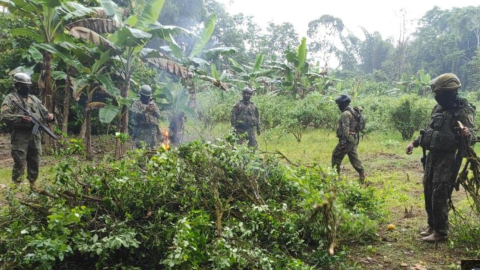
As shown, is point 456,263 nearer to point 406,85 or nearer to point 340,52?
point 406,85

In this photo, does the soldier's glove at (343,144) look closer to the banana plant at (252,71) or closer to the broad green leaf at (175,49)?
the broad green leaf at (175,49)

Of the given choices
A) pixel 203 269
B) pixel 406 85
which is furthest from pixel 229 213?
pixel 406 85

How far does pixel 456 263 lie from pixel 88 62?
813 centimetres

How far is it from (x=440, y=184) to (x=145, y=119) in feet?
17.8

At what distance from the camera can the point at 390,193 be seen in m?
5.37

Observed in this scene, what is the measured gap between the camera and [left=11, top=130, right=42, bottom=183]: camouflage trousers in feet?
19.3

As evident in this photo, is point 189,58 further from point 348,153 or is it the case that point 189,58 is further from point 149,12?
point 348,153

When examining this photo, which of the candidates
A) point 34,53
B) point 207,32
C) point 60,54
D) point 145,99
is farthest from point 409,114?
point 34,53

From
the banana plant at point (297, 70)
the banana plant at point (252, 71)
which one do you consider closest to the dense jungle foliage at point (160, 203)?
the banana plant at point (297, 70)

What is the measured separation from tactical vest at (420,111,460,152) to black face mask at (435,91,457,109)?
0.32 feet

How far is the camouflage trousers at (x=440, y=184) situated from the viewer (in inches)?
168

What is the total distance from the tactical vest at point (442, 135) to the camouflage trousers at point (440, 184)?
0.11m

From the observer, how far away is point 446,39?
3244 centimetres

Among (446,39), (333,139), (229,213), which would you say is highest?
(446,39)
